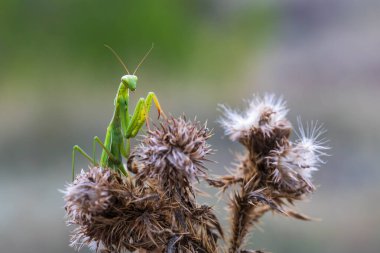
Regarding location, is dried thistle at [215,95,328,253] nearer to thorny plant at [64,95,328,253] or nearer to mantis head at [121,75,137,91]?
thorny plant at [64,95,328,253]

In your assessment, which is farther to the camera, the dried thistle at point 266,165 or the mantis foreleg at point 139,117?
the mantis foreleg at point 139,117

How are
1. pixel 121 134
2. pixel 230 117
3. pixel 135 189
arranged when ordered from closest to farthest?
pixel 135 189
pixel 230 117
pixel 121 134

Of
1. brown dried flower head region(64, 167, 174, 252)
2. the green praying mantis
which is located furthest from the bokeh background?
brown dried flower head region(64, 167, 174, 252)

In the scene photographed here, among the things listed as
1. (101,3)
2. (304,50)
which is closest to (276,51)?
(304,50)

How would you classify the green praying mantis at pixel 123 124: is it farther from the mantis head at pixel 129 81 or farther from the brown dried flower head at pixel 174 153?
the brown dried flower head at pixel 174 153

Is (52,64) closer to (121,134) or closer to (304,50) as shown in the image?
(304,50)

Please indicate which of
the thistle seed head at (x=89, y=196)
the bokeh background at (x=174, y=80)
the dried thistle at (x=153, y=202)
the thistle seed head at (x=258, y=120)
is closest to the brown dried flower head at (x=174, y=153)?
the dried thistle at (x=153, y=202)
